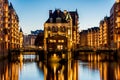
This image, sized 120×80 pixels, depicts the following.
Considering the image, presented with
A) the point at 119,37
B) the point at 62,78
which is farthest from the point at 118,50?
the point at 62,78

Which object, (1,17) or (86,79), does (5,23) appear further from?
(86,79)

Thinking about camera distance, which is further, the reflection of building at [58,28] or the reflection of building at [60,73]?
the reflection of building at [58,28]

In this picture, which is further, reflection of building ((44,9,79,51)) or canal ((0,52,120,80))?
reflection of building ((44,9,79,51))

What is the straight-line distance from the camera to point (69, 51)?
501 feet

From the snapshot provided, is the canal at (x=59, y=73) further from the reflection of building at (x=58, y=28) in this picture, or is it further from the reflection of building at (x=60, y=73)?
the reflection of building at (x=58, y=28)

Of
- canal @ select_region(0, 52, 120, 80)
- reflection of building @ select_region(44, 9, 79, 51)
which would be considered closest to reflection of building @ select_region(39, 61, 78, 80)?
canal @ select_region(0, 52, 120, 80)

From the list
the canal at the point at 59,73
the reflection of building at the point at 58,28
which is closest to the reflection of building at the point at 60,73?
the canal at the point at 59,73

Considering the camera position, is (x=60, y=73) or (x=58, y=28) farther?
(x=58, y=28)

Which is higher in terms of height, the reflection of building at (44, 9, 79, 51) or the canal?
the reflection of building at (44, 9, 79, 51)

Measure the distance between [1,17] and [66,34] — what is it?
6643 cm

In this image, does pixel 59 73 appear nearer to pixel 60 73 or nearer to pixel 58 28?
pixel 60 73

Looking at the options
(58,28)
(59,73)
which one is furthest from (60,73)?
(58,28)

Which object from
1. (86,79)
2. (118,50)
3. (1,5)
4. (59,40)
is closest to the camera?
(86,79)

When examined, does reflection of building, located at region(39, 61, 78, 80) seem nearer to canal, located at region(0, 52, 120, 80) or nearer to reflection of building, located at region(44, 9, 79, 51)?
canal, located at region(0, 52, 120, 80)
